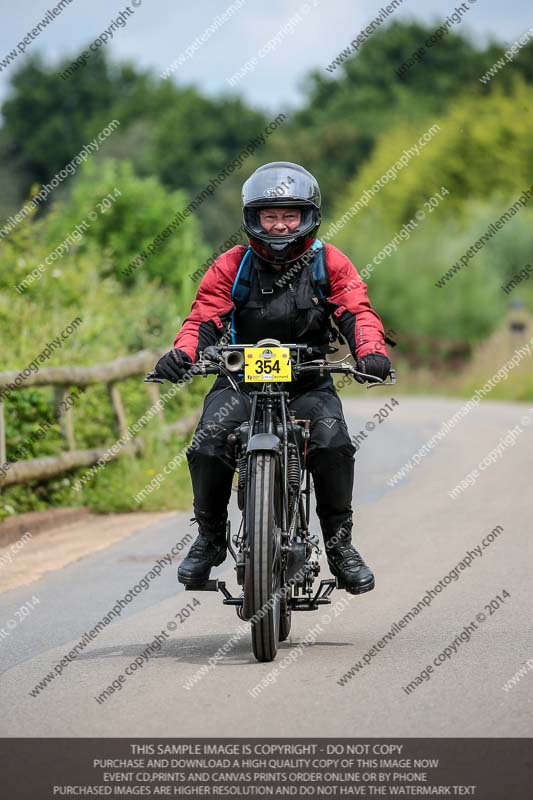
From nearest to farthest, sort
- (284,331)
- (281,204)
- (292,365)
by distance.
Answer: (292,365) < (281,204) < (284,331)

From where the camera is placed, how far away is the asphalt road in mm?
5395

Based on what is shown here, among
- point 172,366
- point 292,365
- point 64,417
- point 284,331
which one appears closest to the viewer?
point 292,365

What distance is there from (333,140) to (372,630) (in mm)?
70037

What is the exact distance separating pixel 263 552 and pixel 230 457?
0.80 m

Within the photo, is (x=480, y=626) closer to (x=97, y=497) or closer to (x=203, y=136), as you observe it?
(x=97, y=497)

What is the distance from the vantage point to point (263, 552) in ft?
20.2

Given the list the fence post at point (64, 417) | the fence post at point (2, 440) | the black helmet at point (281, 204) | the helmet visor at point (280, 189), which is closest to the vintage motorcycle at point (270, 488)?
the black helmet at point (281, 204)

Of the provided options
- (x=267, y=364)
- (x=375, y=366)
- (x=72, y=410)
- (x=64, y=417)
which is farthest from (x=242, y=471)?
(x=72, y=410)

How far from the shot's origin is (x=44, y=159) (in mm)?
82938

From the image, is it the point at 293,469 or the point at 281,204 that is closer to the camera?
the point at 293,469

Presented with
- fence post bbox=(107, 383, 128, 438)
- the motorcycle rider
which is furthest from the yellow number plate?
fence post bbox=(107, 383, 128, 438)

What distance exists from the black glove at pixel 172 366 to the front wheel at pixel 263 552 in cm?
66

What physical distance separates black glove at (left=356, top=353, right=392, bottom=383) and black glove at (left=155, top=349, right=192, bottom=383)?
0.82 m

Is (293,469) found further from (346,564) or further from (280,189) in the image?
(280,189)
